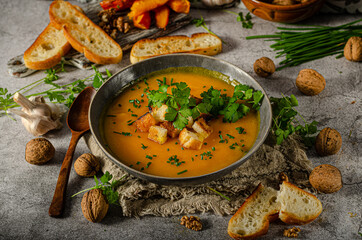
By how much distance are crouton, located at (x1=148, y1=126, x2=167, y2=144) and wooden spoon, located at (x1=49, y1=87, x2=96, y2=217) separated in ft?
1.98

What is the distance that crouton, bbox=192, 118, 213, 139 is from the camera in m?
2.28

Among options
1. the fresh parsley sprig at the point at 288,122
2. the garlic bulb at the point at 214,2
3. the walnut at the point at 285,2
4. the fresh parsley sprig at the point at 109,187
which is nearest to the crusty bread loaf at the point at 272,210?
the fresh parsley sprig at the point at 288,122

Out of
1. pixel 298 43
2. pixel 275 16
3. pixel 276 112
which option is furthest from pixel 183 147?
pixel 275 16

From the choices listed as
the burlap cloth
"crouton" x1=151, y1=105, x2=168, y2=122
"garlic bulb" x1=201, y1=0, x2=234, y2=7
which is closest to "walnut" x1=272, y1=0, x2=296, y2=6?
"garlic bulb" x1=201, y1=0, x2=234, y2=7

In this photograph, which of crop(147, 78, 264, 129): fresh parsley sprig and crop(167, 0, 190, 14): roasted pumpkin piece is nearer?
crop(147, 78, 264, 129): fresh parsley sprig

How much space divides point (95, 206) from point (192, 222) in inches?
23.1

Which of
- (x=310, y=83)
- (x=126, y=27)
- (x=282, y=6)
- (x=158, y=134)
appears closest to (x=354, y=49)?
(x=310, y=83)

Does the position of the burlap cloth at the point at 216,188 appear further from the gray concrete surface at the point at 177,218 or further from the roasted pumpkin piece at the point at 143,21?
the roasted pumpkin piece at the point at 143,21

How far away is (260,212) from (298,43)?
1.87 meters

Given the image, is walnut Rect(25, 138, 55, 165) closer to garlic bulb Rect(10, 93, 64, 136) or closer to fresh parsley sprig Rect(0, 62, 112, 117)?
garlic bulb Rect(10, 93, 64, 136)

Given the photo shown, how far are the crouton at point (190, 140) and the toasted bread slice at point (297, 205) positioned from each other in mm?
567

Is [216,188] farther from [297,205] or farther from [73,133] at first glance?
[73,133]

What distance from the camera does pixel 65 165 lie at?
7.97 ft

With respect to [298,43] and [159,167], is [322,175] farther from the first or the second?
[298,43]
